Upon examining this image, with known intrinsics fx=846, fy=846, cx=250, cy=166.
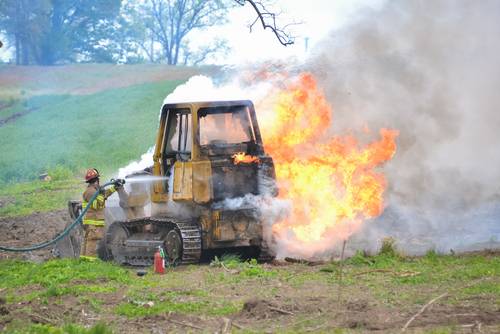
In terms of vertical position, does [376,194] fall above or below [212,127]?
below

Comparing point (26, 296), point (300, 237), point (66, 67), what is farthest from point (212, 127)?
point (66, 67)

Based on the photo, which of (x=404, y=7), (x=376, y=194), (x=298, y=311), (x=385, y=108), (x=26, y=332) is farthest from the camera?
(x=385, y=108)

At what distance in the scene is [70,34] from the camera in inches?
2648

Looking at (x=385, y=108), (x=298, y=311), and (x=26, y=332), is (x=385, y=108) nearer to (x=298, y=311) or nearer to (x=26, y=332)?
(x=298, y=311)

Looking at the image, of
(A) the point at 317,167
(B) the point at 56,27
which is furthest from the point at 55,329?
(B) the point at 56,27

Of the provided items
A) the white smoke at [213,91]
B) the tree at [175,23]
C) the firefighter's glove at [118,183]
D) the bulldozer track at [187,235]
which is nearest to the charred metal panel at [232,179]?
the bulldozer track at [187,235]

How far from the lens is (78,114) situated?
51531 millimetres

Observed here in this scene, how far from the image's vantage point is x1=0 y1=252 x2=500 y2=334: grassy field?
9.53 meters

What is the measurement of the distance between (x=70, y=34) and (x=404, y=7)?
51.9 meters

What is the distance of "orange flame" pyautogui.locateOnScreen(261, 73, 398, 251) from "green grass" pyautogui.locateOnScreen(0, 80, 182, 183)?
20.3 meters

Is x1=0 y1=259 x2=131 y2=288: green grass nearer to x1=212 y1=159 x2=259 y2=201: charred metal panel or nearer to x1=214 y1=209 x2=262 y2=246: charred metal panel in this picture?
x1=214 y1=209 x2=262 y2=246: charred metal panel

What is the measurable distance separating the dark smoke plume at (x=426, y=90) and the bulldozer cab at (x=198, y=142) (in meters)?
3.46

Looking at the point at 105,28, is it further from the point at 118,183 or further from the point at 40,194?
the point at 118,183

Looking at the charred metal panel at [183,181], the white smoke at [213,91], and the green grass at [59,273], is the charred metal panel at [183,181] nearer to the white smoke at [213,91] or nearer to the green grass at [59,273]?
the white smoke at [213,91]
